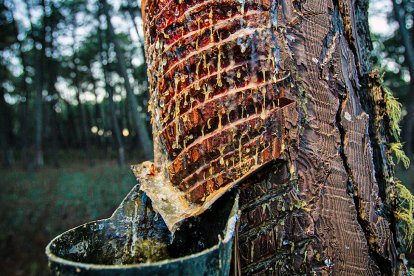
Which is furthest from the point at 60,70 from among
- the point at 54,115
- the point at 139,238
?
the point at 139,238

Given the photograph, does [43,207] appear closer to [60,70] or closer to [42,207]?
[42,207]

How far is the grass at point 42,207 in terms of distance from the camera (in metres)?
7.67

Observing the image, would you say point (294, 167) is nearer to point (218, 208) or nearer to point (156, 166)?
point (218, 208)

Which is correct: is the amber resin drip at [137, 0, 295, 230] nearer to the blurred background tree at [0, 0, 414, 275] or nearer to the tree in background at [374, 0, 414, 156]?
the blurred background tree at [0, 0, 414, 275]

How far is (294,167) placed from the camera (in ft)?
3.07

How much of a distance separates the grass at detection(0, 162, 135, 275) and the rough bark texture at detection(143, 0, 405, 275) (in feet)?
25.1

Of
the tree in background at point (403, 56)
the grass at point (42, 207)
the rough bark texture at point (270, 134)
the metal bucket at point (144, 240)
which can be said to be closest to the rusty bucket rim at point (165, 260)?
the metal bucket at point (144, 240)

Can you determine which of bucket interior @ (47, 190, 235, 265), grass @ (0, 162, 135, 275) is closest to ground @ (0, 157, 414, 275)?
grass @ (0, 162, 135, 275)

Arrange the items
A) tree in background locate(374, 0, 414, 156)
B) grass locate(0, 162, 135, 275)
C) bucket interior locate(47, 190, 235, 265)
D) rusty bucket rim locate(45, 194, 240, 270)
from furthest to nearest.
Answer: tree in background locate(374, 0, 414, 156)
grass locate(0, 162, 135, 275)
bucket interior locate(47, 190, 235, 265)
rusty bucket rim locate(45, 194, 240, 270)

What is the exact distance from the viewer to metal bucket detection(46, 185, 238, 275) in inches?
27.9

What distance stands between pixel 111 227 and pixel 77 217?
33.5ft

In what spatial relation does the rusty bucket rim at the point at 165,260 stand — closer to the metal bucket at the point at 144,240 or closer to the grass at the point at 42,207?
the metal bucket at the point at 144,240

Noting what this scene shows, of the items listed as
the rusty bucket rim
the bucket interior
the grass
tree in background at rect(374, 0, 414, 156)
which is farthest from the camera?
tree in background at rect(374, 0, 414, 156)

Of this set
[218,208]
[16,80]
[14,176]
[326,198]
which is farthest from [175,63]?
[16,80]
